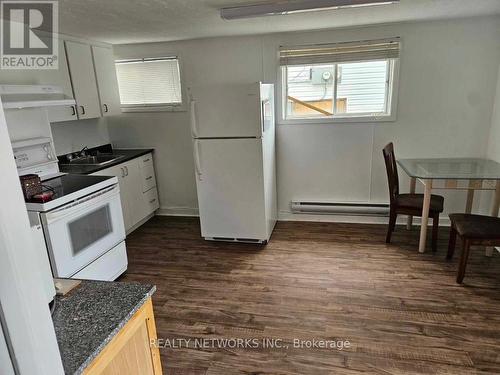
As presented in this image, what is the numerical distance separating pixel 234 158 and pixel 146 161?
4.64 ft

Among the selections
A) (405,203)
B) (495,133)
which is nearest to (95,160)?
(405,203)

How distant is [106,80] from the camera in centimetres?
379

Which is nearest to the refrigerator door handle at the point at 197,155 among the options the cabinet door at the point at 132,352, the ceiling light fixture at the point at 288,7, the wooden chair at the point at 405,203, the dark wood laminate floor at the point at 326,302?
the dark wood laminate floor at the point at 326,302

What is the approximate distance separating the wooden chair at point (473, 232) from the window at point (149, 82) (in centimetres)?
323

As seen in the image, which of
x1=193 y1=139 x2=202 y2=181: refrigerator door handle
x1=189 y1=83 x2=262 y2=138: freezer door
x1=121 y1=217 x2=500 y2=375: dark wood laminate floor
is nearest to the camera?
x1=121 y1=217 x2=500 y2=375: dark wood laminate floor

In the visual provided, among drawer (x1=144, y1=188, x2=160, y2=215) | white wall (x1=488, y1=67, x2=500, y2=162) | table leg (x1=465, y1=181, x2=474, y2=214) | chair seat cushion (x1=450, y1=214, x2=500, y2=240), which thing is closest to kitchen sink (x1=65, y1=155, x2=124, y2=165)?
drawer (x1=144, y1=188, x2=160, y2=215)

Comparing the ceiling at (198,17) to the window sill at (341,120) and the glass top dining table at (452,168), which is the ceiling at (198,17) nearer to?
the window sill at (341,120)

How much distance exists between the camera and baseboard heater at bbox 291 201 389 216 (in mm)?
3844

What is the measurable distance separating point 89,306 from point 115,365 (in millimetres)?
208

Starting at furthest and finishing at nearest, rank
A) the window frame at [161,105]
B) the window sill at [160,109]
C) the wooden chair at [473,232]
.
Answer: the window sill at [160,109] < the window frame at [161,105] < the wooden chair at [473,232]

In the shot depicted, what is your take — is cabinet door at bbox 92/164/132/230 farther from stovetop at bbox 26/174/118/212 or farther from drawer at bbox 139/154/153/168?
stovetop at bbox 26/174/118/212

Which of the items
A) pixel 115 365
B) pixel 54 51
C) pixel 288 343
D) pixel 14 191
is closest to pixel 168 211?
pixel 54 51

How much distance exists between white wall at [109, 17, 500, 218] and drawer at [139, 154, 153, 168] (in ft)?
0.43

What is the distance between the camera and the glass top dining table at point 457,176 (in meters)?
2.84
